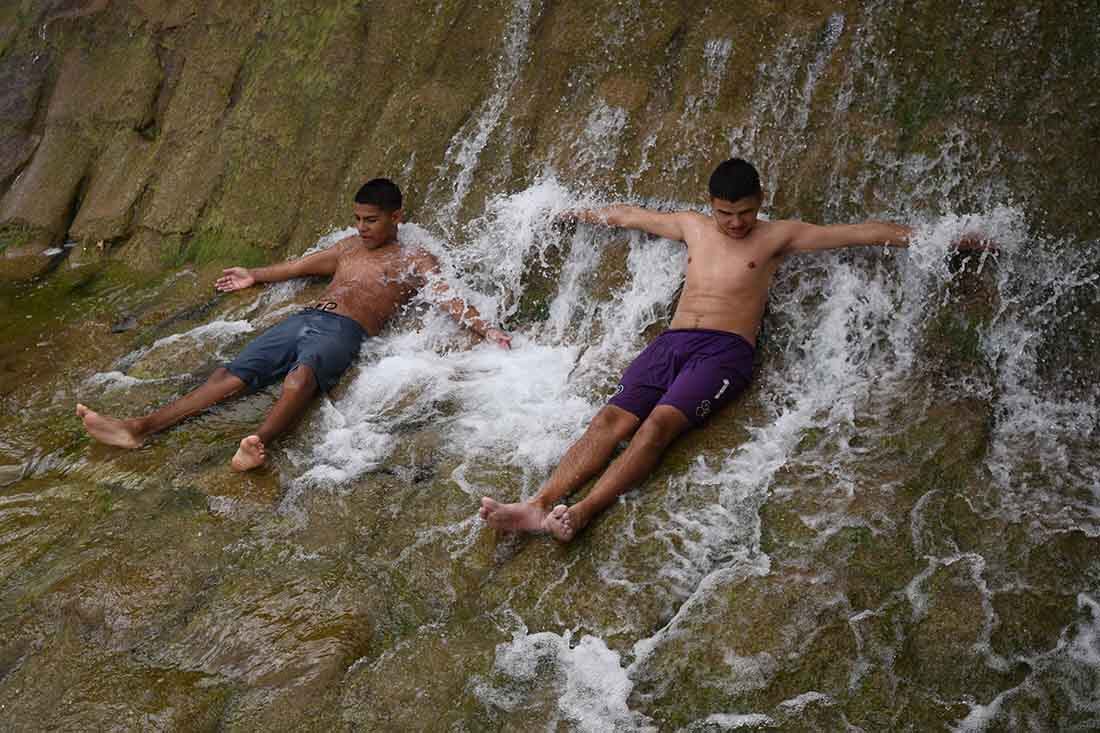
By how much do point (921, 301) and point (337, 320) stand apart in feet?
8.83

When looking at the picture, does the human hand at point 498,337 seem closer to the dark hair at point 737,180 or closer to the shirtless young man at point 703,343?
the shirtless young man at point 703,343

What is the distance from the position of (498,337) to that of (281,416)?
3.52 feet

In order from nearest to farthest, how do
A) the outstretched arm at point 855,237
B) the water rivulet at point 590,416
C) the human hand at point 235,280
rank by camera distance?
1. the water rivulet at point 590,416
2. the outstretched arm at point 855,237
3. the human hand at point 235,280

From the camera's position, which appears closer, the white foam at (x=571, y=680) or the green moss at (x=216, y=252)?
the white foam at (x=571, y=680)

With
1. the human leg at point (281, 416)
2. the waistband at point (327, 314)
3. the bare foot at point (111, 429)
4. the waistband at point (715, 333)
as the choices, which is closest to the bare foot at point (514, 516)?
the waistband at point (715, 333)

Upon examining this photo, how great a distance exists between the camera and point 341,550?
148 inches

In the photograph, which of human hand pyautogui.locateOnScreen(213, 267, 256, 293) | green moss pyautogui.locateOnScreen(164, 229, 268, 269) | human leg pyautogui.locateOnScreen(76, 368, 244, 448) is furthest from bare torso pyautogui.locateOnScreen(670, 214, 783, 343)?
green moss pyautogui.locateOnScreen(164, 229, 268, 269)

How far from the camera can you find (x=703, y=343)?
408 centimetres

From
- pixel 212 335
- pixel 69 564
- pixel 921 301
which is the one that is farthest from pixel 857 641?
pixel 212 335

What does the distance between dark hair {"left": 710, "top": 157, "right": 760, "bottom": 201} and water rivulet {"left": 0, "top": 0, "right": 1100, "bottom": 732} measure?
522 mm

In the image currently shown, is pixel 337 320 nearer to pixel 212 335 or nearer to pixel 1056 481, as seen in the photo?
pixel 212 335

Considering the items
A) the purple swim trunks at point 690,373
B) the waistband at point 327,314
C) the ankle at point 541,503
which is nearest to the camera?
the ankle at point 541,503

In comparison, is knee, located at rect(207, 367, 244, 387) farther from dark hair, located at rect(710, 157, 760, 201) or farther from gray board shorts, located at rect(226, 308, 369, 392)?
dark hair, located at rect(710, 157, 760, 201)

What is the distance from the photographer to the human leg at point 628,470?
355 cm
